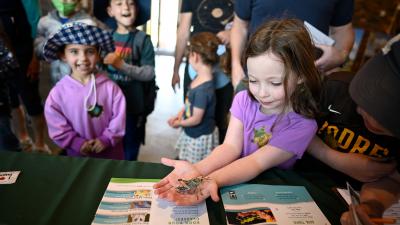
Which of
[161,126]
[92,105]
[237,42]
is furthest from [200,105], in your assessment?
[161,126]

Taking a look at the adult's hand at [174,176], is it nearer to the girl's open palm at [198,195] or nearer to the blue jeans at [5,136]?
the girl's open palm at [198,195]

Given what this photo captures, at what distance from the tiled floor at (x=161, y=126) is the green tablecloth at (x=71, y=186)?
1451 millimetres

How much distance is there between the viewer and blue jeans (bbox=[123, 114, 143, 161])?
6.42 ft

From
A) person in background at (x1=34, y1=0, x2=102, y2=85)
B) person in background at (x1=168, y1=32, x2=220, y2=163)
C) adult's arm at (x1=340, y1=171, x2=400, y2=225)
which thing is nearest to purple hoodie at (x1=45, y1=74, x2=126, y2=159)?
person in background at (x1=34, y1=0, x2=102, y2=85)

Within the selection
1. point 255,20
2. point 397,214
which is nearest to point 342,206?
point 397,214

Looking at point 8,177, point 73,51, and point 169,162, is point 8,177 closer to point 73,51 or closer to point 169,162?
point 169,162

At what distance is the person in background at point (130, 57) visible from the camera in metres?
1.66

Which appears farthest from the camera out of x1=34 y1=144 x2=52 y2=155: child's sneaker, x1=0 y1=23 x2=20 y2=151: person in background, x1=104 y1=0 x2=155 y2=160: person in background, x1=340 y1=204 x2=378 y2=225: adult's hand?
x1=34 y1=144 x2=52 y2=155: child's sneaker

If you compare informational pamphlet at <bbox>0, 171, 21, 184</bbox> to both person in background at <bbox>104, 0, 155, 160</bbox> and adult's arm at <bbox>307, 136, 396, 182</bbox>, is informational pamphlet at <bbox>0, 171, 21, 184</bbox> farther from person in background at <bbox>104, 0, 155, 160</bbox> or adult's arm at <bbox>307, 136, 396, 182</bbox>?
adult's arm at <bbox>307, 136, 396, 182</bbox>

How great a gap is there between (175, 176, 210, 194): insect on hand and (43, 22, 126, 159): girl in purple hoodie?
749 millimetres

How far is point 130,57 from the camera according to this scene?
1.74 metres

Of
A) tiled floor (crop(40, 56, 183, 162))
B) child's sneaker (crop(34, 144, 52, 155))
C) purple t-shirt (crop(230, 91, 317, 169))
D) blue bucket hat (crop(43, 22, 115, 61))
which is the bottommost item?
tiled floor (crop(40, 56, 183, 162))

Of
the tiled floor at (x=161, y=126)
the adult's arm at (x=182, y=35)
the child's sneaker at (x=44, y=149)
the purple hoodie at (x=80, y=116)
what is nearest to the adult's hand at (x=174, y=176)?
the purple hoodie at (x=80, y=116)

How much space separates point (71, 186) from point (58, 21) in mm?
1363
